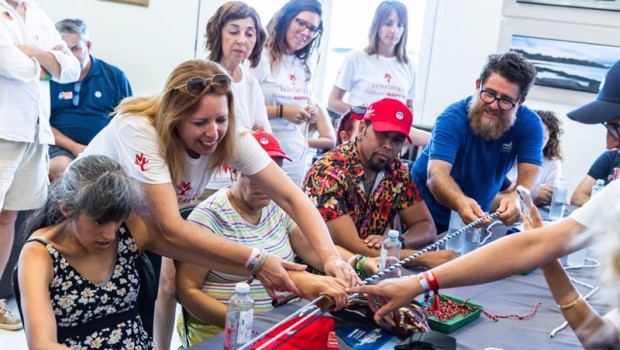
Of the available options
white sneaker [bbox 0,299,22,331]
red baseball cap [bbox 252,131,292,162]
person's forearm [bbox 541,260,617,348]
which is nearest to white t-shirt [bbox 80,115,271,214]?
red baseball cap [bbox 252,131,292,162]

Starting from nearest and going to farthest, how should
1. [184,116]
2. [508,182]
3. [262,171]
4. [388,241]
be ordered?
[184,116] → [262,171] → [388,241] → [508,182]

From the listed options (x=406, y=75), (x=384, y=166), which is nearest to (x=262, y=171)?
(x=384, y=166)

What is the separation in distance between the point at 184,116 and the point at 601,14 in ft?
13.5

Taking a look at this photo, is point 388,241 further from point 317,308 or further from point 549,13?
point 549,13

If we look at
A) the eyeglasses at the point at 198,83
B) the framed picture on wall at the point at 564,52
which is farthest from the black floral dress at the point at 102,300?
the framed picture on wall at the point at 564,52

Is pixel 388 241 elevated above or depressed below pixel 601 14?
below

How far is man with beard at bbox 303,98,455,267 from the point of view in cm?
277

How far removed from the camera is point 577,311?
1.96 meters

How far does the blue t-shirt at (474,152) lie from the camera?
322 cm

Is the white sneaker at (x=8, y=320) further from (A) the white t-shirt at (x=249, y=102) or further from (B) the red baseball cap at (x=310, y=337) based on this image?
(B) the red baseball cap at (x=310, y=337)

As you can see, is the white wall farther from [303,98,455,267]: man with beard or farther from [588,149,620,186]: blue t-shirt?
[303,98,455,267]: man with beard

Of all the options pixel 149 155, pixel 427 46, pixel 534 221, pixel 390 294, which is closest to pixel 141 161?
pixel 149 155

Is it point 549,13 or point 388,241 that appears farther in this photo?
point 549,13

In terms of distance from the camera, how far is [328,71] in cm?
621
